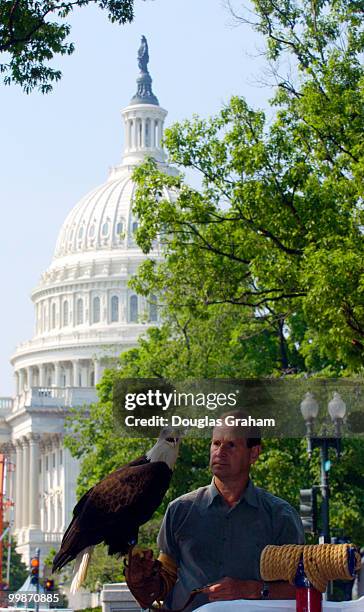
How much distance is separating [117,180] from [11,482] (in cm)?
3803

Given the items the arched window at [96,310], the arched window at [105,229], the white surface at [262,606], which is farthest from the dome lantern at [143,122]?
the white surface at [262,606]

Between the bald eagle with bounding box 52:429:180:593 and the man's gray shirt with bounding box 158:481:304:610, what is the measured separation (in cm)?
22

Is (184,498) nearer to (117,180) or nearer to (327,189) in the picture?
(327,189)

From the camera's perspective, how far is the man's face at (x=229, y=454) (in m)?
6.60

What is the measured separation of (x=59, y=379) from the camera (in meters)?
155

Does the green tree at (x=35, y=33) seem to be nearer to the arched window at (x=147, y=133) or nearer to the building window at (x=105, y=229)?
the building window at (x=105, y=229)

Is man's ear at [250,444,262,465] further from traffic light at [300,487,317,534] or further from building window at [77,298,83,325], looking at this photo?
building window at [77,298,83,325]

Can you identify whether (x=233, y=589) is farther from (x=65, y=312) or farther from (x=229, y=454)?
(x=65, y=312)

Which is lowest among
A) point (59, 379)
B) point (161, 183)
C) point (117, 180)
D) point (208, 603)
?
point (208, 603)

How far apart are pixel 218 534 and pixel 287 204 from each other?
16.5 m

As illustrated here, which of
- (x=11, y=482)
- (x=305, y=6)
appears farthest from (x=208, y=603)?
(x=11, y=482)

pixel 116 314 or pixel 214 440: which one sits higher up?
pixel 116 314

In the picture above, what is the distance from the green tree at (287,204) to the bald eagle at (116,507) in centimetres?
1294

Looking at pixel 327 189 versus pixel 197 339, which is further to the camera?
pixel 197 339
